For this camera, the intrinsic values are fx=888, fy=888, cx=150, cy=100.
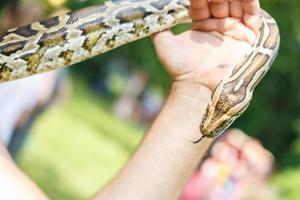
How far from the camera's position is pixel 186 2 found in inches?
178

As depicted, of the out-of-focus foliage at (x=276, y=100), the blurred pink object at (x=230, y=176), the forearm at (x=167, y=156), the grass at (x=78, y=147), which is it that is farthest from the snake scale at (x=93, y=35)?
the out-of-focus foliage at (x=276, y=100)

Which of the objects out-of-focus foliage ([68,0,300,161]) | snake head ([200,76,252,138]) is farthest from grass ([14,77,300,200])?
snake head ([200,76,252,138])

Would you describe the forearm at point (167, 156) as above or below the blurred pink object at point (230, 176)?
above

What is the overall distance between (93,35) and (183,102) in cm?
107

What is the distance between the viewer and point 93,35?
453cm

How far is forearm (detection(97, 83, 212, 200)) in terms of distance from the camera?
11.0 ft

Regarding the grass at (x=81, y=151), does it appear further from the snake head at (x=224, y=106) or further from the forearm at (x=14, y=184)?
the forearm at (x=14, y=184)

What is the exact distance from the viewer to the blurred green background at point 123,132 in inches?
346

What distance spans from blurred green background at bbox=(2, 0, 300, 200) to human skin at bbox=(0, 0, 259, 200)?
1955 millimetres

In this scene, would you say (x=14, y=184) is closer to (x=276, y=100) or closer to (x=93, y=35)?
(x=93, y=35)

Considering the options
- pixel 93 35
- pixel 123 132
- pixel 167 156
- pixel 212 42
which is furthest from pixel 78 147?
pixel 167 156

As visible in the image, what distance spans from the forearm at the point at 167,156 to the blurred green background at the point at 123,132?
7.66 ft

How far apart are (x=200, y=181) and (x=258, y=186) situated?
0.40 meters

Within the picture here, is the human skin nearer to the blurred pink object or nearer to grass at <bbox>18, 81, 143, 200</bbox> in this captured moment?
the blurred pink object
